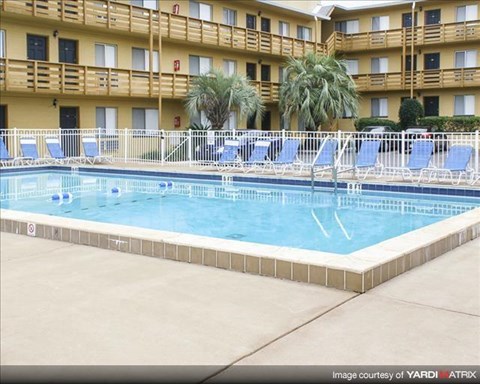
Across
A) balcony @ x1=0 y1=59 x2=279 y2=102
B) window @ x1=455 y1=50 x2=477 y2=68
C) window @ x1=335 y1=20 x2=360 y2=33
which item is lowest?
balcony @ x1=0 y1=59 x2=279 y2=102

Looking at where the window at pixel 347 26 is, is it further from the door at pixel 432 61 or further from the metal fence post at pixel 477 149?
the metal fence post at pixel 477 149

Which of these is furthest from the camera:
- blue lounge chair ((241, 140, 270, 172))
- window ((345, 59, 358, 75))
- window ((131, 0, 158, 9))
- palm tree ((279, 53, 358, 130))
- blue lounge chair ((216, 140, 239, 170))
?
window ((345, 59, 358, 75))

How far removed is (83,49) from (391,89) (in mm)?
19650

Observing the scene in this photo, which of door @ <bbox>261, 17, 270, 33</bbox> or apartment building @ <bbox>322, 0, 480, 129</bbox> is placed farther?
apartment building @ <bbox>322, 0, 480, 129</bbox>

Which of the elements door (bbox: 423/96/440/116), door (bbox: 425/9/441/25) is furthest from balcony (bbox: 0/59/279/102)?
door (bbox: 425/9/441/25)

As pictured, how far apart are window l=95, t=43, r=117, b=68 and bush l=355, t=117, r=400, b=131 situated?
15.7 metres

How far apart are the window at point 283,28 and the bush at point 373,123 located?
6.94 meters

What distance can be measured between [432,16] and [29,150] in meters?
27.2

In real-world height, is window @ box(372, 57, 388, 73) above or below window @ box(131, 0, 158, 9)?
below

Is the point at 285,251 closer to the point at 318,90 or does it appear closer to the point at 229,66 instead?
the point at 318,90

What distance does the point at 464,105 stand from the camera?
37469 millimetres

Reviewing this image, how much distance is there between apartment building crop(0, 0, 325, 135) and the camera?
80.7 ft

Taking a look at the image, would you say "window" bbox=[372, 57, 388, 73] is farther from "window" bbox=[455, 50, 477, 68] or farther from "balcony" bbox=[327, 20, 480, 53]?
"window" bbox=[455, 50, 477, 68]

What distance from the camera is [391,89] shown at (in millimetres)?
38406
